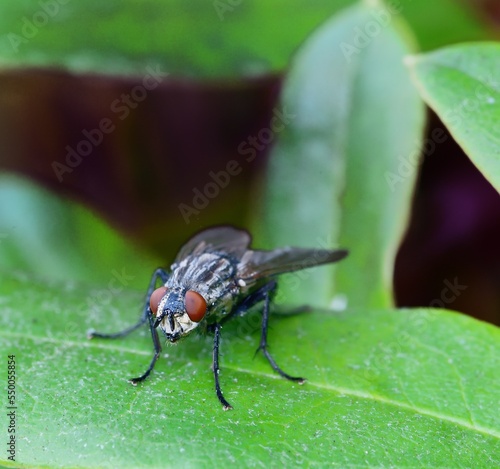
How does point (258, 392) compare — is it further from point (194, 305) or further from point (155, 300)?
point (155, 300)

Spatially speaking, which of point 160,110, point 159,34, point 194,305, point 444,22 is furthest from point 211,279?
point 444,22

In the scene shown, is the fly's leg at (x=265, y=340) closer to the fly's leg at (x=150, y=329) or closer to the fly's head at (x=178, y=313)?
the fly's head at (x=178, y=313)

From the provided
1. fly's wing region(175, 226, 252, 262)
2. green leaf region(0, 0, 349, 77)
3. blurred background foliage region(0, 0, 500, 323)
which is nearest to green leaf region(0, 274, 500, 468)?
fly's wing region(175, 226, 252, 262)

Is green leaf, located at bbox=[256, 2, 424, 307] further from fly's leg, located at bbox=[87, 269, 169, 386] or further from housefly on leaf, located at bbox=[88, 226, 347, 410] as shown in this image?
fly's leg, located at bbox=[87, 269, 169, 386]

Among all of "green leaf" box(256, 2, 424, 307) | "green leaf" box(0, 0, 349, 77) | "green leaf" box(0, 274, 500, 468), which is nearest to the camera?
"green leaf" box(0, 274, 500, 468)

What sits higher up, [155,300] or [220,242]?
[155,300]

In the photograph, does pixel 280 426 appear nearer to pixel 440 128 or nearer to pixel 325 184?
pixel 325 184

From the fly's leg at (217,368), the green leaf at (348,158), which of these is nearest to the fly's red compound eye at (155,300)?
the fly's leg at (217,368)
